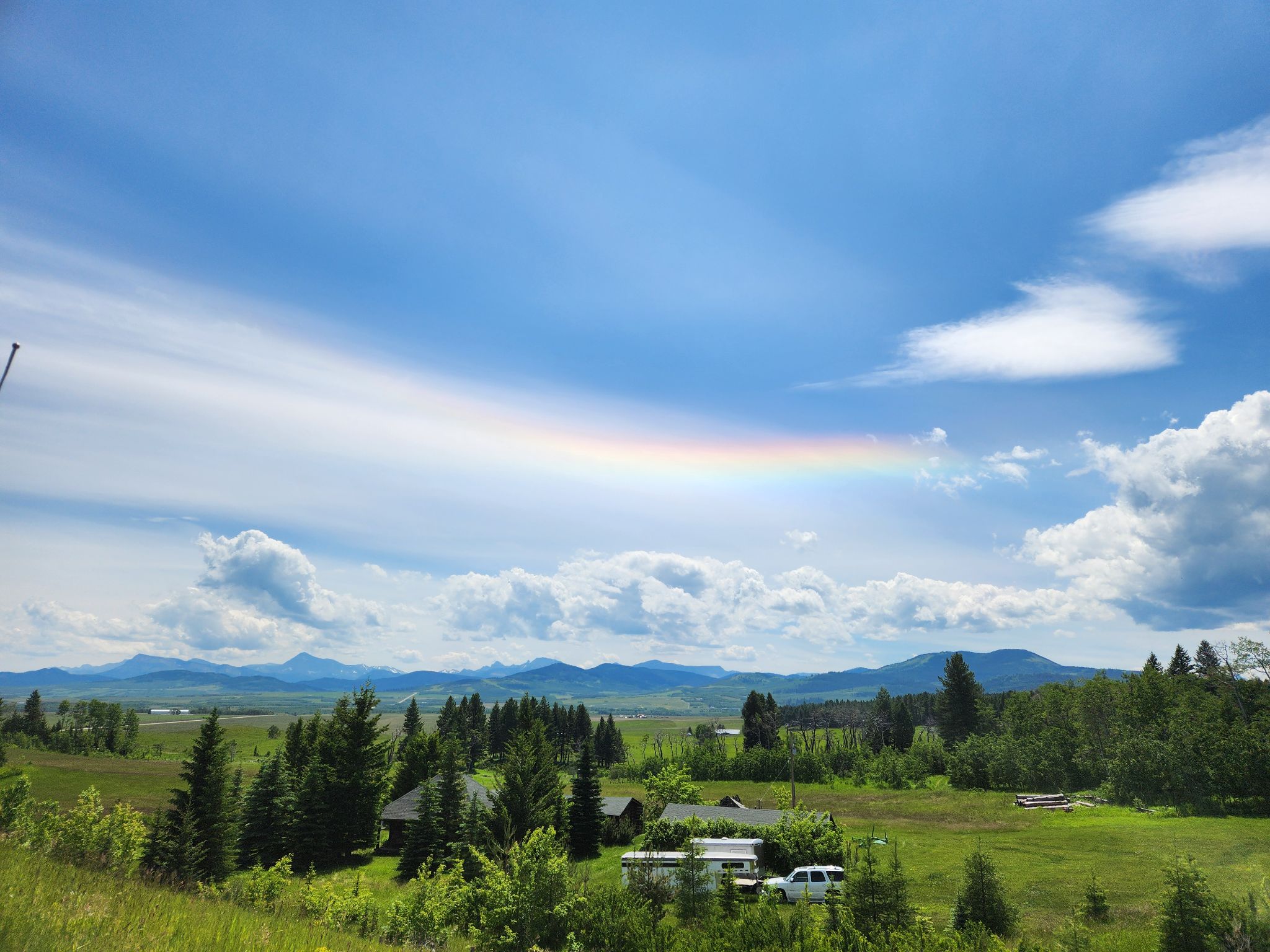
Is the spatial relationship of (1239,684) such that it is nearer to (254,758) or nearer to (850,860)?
Result: (850,860)

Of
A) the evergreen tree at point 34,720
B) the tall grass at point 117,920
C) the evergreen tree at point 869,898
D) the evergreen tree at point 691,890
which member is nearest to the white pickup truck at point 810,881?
the evergreen tree at point 691,890

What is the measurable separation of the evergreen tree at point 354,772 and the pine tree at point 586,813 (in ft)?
55.3

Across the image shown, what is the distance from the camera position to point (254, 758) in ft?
521

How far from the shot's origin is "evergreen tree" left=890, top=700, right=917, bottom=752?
139 meters

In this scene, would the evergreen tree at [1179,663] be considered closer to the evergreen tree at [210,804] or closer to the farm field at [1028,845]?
the farm field at [1028,845]

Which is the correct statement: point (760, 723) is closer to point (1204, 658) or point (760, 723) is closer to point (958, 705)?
point (958, 705)

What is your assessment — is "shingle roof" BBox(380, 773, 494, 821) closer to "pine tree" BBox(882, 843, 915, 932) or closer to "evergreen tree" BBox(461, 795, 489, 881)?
"evergreen tree" BBox(461, 795, 489, 881)

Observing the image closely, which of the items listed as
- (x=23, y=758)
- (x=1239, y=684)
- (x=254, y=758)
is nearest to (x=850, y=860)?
(x=1239, y=684)

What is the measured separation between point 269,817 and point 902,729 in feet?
426

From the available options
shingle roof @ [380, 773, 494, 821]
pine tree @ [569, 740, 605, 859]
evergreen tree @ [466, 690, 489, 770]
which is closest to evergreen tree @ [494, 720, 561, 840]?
shingle roof @ [380, 773, 494, 821]

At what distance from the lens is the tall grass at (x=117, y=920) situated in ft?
25.4

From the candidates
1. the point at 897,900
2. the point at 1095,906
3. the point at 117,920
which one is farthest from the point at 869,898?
the point at 117,920

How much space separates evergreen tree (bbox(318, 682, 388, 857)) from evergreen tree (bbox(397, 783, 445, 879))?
5582 mm

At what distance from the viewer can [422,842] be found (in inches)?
1908
